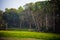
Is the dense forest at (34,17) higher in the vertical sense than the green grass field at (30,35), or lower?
higher

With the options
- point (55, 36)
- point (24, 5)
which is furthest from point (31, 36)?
point (24, 5)

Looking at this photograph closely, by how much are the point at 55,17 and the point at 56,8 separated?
170mm

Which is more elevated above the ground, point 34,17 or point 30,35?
point 34,17

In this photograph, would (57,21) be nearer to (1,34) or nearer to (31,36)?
(31,36)

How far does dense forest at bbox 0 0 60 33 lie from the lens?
8.59ft

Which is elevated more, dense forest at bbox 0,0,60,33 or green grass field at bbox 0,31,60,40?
dense forest at bbox 0,0,60,33

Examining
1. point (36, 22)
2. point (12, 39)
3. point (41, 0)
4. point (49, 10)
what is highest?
point (41, 0)

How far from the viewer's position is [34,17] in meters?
2.69

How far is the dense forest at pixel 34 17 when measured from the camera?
262 centimetres

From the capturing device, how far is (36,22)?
8.75ft

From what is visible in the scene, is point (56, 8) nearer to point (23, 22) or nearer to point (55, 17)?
point (55, 17)

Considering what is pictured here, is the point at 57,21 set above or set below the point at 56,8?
below

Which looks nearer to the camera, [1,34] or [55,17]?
[55,17]

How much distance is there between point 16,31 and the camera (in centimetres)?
273
